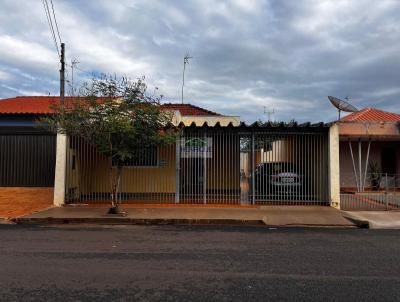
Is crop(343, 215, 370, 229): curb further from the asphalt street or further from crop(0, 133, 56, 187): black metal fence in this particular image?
crop(0, 133, 56, 187): black metal fence

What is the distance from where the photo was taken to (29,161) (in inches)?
723

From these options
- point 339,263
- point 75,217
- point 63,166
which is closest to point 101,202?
point 63,166

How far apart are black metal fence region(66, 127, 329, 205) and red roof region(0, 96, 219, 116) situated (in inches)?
181

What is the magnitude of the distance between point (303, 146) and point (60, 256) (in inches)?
406

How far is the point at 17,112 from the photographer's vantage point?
64.5 feet

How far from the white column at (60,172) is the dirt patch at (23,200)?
43 cm

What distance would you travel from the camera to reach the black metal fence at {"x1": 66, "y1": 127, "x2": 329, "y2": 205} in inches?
598

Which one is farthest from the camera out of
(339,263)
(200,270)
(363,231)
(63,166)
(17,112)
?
(17,112)

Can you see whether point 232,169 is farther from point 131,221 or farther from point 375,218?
point 375,218

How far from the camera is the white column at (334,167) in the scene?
14641 millimetres

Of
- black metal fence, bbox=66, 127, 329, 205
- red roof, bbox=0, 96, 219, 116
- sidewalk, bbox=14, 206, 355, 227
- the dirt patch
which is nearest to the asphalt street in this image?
sidewalk, bbox=14, 206, 355, 227

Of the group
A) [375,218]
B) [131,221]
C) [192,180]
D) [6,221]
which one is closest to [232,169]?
[192,180]

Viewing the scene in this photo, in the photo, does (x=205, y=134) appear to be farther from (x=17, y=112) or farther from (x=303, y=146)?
(x=17, y=112)

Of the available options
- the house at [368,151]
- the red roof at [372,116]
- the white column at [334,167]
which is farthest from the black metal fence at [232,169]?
the red roof at [372,116]
